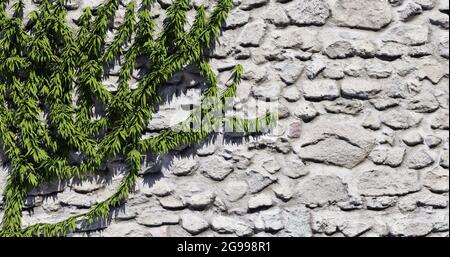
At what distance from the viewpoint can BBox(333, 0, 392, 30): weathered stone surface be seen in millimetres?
2777

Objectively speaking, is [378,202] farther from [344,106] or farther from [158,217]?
[158,217]

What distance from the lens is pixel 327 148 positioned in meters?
2.80

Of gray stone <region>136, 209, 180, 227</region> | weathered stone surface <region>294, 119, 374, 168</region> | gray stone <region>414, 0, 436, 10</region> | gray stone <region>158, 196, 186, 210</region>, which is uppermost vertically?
gray stone <region>414, 0, 436, 10</region>

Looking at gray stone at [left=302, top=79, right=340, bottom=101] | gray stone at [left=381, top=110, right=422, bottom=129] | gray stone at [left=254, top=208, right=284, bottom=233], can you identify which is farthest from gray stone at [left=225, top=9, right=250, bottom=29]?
gray stone at [left=254, top=208, right=284, bottom=233]

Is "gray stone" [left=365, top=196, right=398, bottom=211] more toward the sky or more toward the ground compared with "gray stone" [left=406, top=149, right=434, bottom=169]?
more toward the ground

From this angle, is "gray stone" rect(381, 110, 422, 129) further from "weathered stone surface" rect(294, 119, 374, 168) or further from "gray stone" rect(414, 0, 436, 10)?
"gray stone" rect(414, 0, 436, 10)

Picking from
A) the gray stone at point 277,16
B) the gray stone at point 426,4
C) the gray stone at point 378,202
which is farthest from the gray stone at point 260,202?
the gray stone at point 426,4

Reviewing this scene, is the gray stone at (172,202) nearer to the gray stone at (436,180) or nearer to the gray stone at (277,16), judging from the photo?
the gray stone at (277,16)

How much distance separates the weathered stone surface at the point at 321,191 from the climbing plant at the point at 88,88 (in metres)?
0.39

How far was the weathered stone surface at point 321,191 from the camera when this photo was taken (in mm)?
2805
